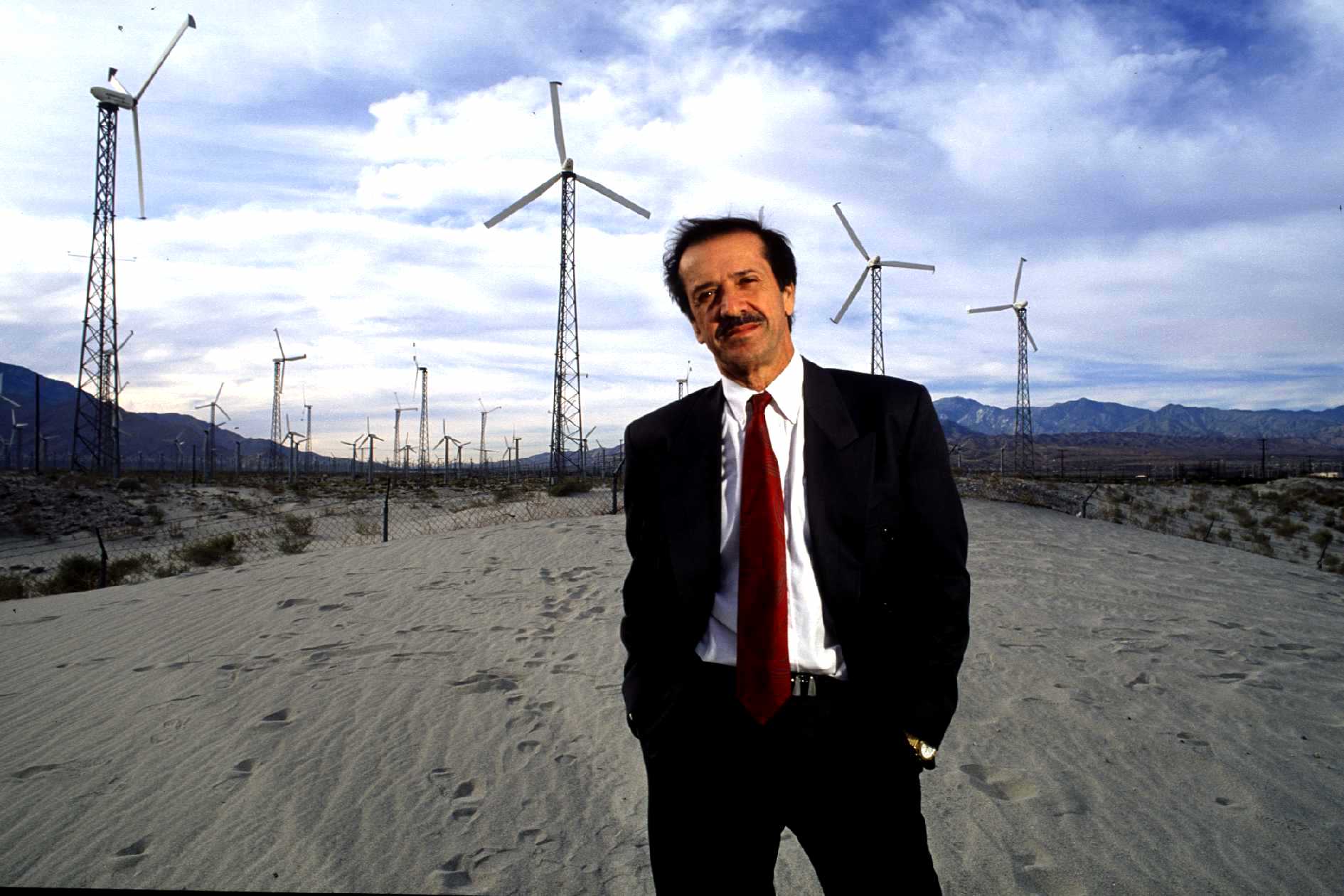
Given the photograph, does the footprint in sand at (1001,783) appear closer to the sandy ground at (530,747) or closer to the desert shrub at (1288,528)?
the sandy ground at (530,747)

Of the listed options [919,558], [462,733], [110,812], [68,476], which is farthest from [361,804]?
[68,476]

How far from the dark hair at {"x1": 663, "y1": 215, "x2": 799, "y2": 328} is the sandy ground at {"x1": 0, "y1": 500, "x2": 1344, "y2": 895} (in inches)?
124

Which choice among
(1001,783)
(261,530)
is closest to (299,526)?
(261,530)

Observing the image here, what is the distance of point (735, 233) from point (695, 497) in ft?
2.57

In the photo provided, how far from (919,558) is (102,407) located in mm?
34442

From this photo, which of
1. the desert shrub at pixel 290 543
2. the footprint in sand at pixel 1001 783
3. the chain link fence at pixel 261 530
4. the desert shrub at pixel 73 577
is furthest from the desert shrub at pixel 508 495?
the footprint in sand at pixel 1001 783

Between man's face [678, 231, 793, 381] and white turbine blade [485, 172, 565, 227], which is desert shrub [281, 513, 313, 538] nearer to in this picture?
white turbine blade [485, 172, 565, 227]

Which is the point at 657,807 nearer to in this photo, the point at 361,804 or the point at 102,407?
the point at 361,804

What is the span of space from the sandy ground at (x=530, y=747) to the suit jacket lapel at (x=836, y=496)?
2793 millimetres

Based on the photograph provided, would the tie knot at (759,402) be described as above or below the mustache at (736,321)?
below

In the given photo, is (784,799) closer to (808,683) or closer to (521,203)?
(808,683)

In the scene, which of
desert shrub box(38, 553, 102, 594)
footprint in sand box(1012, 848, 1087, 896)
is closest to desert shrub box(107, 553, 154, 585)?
desert shrub box(38, 553, 102, 594)

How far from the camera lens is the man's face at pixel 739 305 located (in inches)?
82.2

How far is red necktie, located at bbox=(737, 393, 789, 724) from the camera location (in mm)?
1889
